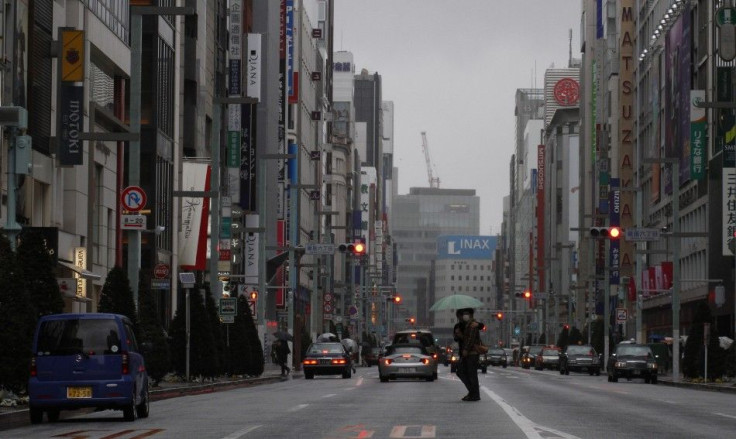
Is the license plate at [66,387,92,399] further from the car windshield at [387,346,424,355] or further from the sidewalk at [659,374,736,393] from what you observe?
the car windshield at [387,346,424,355]

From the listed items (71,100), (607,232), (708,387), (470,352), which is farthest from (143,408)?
(607,232)

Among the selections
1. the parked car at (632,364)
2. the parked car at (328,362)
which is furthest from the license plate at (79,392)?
the parked car at (632,364)

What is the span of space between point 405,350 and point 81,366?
101 feet

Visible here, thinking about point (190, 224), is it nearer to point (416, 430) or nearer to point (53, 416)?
point (53, 416)

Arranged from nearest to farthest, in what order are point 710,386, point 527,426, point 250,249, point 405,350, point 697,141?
point 527,426, point 710,386, point 405,350, point 697,141, point 250,249

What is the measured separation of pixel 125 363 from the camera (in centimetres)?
2566

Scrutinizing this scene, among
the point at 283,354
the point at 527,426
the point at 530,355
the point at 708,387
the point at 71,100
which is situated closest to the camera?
the point at 527,426

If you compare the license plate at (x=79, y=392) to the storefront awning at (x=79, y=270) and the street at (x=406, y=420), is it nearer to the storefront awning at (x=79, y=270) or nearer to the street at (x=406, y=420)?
the street at (x=406, y=420)

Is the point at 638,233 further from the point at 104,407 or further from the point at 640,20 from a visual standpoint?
the point at 640,20

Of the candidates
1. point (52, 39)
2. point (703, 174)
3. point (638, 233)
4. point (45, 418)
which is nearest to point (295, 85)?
point (703, 174)

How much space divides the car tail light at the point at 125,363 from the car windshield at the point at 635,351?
1558 inches

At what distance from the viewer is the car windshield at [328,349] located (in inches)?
2525

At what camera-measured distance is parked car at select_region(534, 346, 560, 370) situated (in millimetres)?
104562

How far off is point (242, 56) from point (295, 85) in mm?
34747
